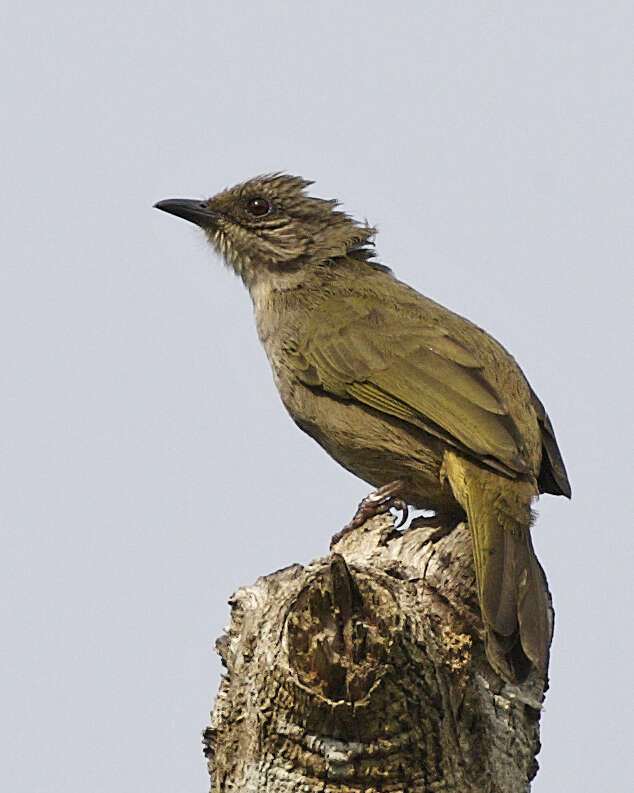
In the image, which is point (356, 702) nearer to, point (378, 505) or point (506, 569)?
point (506, 569)

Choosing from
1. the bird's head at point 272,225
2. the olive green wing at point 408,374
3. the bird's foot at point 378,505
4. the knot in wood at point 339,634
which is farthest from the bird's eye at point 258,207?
the knot in wood at point 339,634

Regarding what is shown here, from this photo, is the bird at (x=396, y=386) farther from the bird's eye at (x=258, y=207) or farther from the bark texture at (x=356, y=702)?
the bark texture at (x=356, y=702)

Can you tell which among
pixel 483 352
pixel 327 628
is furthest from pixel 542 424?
pixel 327 628

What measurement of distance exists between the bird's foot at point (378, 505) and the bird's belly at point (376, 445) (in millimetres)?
53

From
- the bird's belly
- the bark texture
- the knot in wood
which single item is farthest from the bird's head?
the knot in wood

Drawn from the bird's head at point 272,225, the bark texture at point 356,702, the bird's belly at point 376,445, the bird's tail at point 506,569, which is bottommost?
the bark texture at point 356,702

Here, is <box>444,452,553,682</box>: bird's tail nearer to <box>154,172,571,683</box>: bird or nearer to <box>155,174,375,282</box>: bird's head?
<box>154,172,571,683</box>: bird

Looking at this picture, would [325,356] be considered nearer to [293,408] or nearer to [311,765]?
[293,408]

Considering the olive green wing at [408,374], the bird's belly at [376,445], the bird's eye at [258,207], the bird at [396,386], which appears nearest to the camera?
the bird at [396,386]

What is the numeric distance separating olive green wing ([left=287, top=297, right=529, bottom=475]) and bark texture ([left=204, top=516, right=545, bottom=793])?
4.94 feet

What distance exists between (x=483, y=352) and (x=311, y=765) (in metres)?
2.83

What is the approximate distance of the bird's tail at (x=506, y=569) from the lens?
173 inches

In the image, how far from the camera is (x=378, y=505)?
19.2 ft

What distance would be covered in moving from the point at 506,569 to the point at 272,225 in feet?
10.4
